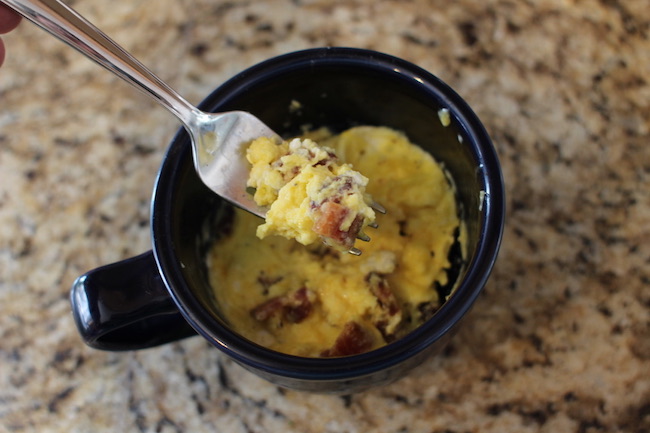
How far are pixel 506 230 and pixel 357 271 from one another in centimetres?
36

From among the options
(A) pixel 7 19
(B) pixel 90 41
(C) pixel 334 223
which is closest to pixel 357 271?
(C) pixel 334 223

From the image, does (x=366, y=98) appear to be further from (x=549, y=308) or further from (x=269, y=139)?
(x=549, y=308)

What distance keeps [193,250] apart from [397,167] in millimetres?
399

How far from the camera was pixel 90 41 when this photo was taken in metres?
0.92

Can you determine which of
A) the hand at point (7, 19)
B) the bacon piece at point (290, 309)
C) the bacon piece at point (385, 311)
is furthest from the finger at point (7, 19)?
the bacon piece at point (385, 311)

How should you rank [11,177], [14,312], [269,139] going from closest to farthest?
[269,139] < [14,312] < [11,177]

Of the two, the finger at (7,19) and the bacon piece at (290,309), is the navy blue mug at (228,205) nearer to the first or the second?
the bacon piece at (290,309)

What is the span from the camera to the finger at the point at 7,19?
1.22m

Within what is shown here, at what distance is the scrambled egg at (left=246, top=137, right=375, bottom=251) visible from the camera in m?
0.91

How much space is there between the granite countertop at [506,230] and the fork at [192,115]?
373 millimetres

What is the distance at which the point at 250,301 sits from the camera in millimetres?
1102

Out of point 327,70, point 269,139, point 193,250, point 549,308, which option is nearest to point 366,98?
point 327,70

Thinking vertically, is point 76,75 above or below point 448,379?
below

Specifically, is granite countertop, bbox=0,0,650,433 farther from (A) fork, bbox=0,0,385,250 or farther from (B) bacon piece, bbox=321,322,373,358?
(A) fork, bbox=0,0,385,250
